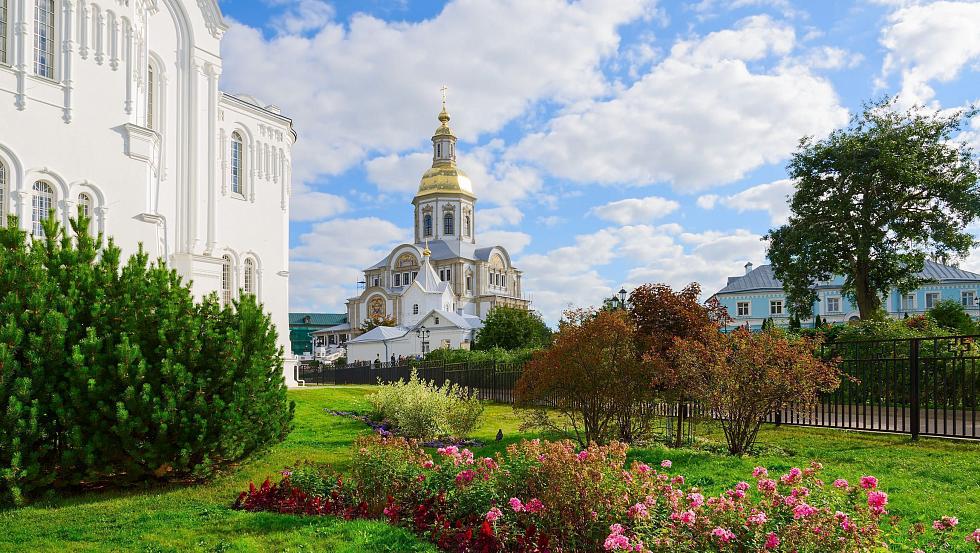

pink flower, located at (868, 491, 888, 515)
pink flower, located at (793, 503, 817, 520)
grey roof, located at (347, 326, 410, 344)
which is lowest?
grey roof, located at (347, 326, 410, 344)

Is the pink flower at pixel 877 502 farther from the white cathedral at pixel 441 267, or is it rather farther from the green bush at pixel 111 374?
the white cathedral at pixel 441 267

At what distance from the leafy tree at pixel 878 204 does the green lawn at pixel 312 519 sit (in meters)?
19.5

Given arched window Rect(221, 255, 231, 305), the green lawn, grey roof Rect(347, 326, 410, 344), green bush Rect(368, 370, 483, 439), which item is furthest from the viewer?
grey roof Rect(347, 326, 410, 344)

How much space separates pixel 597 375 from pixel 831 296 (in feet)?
195

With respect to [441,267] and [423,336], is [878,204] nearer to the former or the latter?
[423,336]

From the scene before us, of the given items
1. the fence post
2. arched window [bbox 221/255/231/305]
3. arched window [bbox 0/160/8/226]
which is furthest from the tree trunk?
arched window [bbox 0/160/8/226]

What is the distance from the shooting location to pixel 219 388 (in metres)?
8.38

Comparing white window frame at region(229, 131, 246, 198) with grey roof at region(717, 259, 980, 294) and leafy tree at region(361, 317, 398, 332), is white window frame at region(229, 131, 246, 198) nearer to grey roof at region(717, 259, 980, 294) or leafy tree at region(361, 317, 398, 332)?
grey roof at region(717, 259, 980, 294)

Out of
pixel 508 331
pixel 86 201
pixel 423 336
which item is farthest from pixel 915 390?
pixel 423 336

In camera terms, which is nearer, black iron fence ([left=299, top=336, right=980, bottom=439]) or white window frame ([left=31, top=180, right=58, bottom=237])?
black iron fence ([left=299, top=336, right=980, bottom=439])

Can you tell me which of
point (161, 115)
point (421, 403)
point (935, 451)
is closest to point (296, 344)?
point (161, 115)

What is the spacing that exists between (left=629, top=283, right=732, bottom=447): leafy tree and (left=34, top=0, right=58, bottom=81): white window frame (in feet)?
46.8

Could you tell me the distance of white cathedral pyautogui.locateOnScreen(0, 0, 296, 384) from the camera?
1505 centimetres

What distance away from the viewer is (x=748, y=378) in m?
9.48
